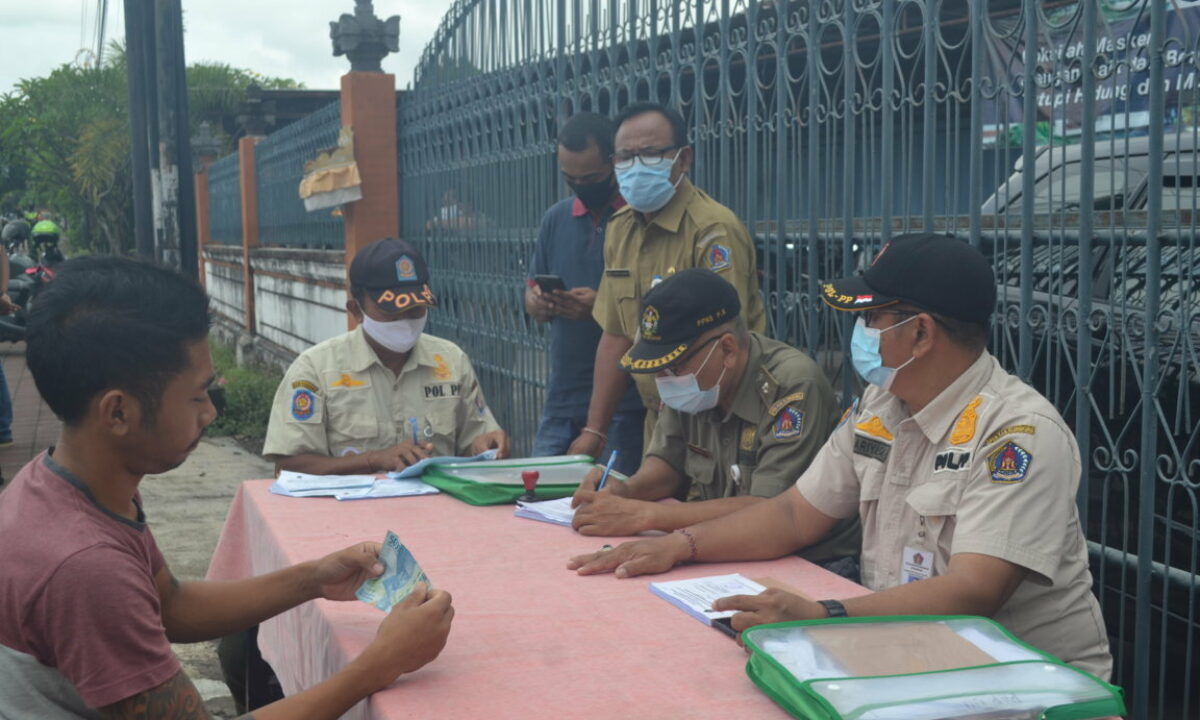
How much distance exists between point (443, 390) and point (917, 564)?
1911 millimetres

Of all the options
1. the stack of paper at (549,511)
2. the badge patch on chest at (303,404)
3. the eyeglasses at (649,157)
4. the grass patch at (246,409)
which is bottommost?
the grass patch at (246,409)

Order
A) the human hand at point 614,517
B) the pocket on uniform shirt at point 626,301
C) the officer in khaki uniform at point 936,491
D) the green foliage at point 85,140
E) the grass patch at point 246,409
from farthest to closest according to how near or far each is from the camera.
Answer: the green foliage at point 85,140 < the grass patch at point 246,409 < the pocket on uniform shirt at point 626,301 < the human hand at point 614,517 < the officer in khaki uniform at point 936,491

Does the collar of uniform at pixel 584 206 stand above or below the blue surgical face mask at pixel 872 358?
above

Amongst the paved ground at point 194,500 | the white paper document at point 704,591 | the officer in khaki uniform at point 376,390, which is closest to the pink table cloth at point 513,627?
the white paper document at point 704,591

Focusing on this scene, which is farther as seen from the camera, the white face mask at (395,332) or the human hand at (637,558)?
the white face mask at (395,332)

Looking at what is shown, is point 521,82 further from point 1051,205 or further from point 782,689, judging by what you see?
point 782,689

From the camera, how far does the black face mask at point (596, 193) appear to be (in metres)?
4.32

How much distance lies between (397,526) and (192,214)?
671 centimetres

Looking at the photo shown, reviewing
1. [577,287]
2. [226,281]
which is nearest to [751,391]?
[577,287]

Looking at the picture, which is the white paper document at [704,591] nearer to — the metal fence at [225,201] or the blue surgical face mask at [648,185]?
the blue surgical face mask at [648,185]

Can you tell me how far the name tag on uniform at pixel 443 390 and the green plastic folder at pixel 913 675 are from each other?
2.16 metres

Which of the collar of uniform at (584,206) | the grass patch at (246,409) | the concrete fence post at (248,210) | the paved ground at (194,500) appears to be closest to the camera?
the paved ground at (194,500)

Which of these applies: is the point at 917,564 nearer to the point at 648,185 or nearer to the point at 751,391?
the point at 751,391

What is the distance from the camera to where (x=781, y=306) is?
3.77m
